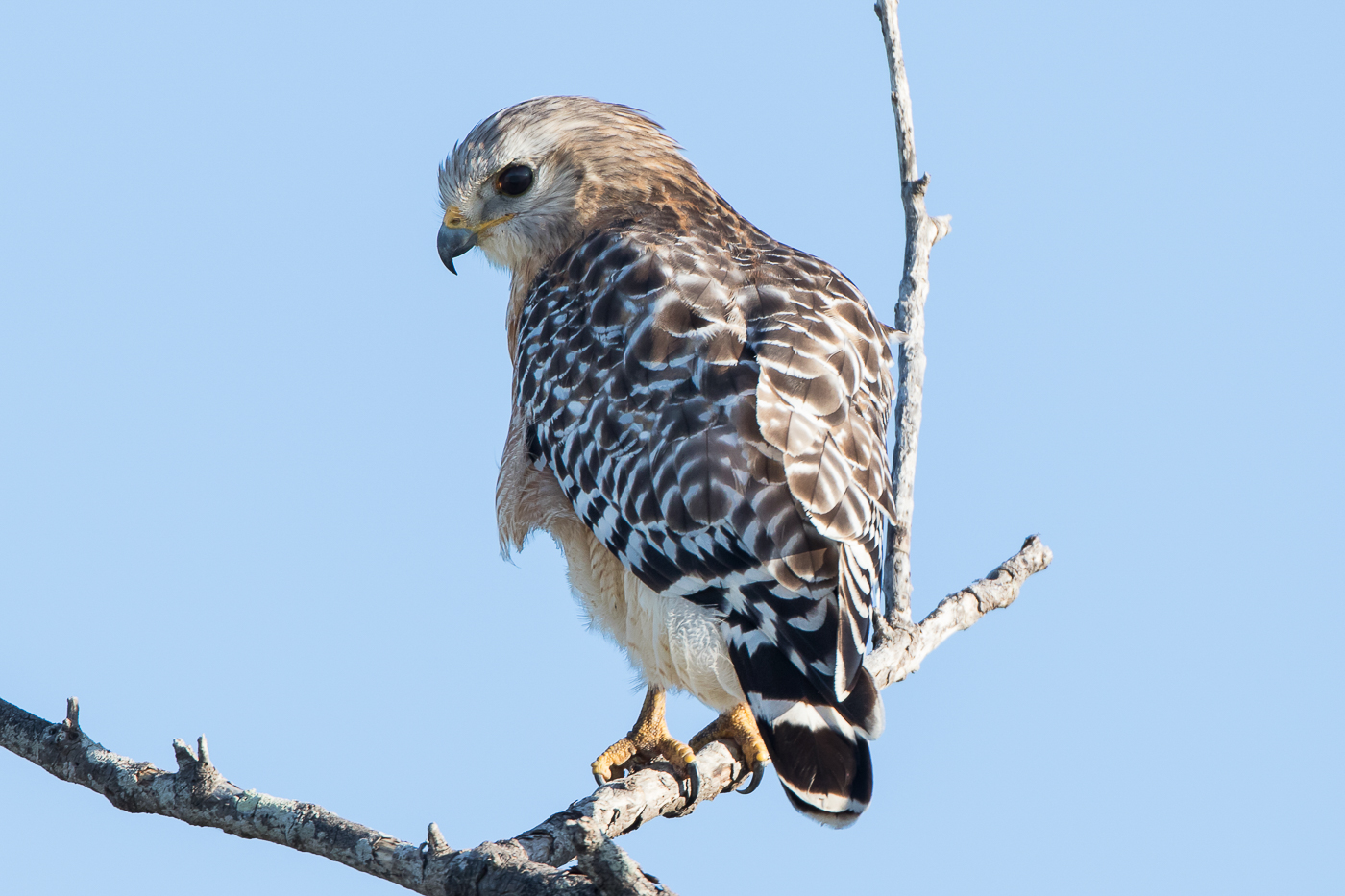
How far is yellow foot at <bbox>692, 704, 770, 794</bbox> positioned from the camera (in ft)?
14.9

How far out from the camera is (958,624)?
5.04 m

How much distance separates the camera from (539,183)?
5684 mm

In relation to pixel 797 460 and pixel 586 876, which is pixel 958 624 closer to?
pixel 797 460

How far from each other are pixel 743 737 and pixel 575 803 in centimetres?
123

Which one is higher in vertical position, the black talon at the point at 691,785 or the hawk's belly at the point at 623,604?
the hawk's belly at the point at 623,604

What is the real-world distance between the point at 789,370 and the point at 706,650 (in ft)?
3.07

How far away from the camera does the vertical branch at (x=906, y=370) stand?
4961 millimetres

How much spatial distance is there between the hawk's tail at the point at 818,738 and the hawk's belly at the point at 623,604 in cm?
29

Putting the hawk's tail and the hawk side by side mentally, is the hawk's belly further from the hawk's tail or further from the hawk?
the hawk's tail

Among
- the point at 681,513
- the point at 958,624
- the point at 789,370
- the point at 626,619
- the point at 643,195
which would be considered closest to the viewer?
the point at 681,513

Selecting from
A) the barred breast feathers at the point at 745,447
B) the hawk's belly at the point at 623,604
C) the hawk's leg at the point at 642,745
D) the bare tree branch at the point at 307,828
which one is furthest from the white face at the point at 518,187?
the bare tree branch at the point at 307,828

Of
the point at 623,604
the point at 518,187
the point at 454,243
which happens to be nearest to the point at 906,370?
the point at 623,604

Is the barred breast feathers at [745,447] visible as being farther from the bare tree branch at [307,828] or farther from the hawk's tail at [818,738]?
the bare tree branch at [307,828]

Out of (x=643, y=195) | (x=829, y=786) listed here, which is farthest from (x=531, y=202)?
(x=829, y=786)
